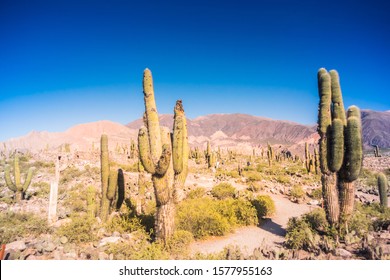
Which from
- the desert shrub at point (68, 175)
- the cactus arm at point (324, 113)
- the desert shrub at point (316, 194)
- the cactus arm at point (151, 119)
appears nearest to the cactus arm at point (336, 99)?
the cactus arm at point (324, 113)

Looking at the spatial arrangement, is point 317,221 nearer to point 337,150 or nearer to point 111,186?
point 337,150

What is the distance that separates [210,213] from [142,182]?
3.48 m

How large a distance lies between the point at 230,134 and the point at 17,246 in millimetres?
165824

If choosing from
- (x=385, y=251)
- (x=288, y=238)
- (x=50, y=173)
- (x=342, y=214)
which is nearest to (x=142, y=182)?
(x=288, y=238)

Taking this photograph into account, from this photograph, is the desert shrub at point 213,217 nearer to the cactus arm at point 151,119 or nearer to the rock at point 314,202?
the cactus arm at point 151,119

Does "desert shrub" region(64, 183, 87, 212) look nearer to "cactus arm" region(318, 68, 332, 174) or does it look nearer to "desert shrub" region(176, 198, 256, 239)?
"desert shrub" region(176, 198, 256, 239)

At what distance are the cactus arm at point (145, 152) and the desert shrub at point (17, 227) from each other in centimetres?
455

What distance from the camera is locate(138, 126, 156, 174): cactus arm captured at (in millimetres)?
7051

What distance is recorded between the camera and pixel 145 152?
283 inches

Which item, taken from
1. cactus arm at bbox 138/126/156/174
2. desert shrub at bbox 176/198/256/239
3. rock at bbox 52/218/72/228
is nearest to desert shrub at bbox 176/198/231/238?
desert shrub at bbox 176/198/256/239

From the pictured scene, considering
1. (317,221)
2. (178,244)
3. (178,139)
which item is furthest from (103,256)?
Result: (317,221)

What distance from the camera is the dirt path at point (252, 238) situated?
26.0 feet

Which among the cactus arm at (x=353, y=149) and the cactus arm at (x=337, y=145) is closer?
the cactus arm at (x=353, y=149)

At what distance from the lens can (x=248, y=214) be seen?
10.4m
